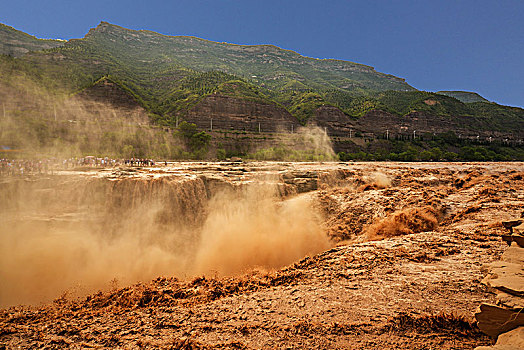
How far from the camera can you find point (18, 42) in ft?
340

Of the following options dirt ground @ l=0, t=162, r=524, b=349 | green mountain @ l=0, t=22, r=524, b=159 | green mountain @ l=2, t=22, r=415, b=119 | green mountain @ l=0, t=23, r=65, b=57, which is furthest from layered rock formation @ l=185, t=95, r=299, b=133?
green mountain @ l=0, t=23, r=65, b=57

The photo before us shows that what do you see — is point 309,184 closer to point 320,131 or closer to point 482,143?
point 320,131

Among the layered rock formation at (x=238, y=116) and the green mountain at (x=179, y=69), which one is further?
the green mountain at (x=179, y=69)

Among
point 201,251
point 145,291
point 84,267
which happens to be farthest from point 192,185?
point 145,291

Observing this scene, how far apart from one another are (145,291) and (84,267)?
6389 millimetres

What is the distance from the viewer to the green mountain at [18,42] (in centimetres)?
9734

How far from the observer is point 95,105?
53719 mm

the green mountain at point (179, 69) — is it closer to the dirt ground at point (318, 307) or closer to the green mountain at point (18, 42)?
the green mountain at point (18, 42)

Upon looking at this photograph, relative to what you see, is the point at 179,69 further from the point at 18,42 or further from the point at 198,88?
the point at 18,42

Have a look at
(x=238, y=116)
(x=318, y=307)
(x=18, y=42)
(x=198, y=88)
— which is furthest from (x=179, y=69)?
(x=318, y=307)

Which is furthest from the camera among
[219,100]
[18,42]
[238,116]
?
[18,42]

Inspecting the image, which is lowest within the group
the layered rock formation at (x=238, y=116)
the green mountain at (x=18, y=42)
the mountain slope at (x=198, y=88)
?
the layered rock formation at (x=238, y=116)

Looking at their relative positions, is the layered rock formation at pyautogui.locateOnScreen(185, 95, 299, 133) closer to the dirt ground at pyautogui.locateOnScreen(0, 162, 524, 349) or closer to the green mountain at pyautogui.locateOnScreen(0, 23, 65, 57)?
the dirt ground at pyautogui.locateOnScreen(0, 162, 524, 349)

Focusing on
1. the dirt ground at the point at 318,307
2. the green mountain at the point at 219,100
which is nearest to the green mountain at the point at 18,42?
the green mountain at the point at 219,100
